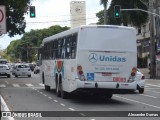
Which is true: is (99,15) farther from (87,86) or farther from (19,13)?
(87,86)

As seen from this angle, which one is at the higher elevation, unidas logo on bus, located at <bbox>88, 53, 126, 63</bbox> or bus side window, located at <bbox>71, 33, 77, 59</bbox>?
bus side window, located at <bbox>71, 33, 77, 59</bbox>

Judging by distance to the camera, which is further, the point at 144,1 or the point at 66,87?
the point at 144,1

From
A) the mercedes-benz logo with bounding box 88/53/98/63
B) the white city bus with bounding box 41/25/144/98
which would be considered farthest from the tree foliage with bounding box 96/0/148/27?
the mercedes-benz logo with bounding box 88/53/98/63

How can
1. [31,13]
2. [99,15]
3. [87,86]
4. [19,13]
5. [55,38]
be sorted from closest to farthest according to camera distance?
[87,86] → [55,38] → [31,13] → [19,13] → [99,15]

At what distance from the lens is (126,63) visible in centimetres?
1930

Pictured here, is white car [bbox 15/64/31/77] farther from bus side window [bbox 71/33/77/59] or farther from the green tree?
bus side window [bbox 71/33/77/59]

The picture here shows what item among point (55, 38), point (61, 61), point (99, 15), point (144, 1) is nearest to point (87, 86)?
point (61, 61)

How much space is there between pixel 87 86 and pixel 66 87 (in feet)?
7.35

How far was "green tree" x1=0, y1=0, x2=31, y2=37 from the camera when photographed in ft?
131

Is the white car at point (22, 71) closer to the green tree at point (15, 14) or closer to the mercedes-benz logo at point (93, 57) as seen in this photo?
the green tree at point (15, 14)

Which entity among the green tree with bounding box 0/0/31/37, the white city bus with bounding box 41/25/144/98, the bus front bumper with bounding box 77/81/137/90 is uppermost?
the green tree with bounding box 0/0/31/37

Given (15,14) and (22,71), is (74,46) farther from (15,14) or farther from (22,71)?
(22,71)

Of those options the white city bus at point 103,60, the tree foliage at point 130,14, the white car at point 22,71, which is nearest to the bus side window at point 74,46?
the white city bus at point 103,60

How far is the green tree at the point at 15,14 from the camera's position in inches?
1576
